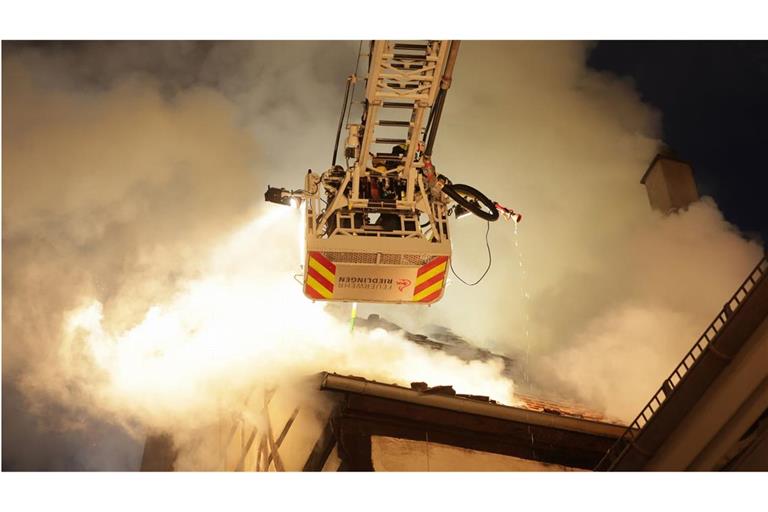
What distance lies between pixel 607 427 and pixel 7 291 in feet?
24.5

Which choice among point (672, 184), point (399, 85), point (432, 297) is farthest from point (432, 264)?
point (672, 184)

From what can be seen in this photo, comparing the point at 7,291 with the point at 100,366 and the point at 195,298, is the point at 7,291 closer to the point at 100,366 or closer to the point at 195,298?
the point at 100,366

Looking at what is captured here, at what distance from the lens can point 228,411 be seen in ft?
29.6

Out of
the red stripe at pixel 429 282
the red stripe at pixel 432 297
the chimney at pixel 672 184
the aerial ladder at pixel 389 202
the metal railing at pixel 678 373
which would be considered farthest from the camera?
the chimney at pixel 672 184

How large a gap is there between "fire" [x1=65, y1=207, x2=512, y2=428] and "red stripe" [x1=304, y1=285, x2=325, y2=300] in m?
1.87

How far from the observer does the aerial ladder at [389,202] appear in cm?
634

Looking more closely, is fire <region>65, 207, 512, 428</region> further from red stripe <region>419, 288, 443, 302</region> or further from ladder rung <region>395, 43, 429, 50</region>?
ladder rung <region>395, 43, 429, 50</region>

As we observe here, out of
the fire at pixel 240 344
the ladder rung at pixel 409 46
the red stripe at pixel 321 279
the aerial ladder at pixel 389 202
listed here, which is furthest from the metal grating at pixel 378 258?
the fire at pixel 240 344

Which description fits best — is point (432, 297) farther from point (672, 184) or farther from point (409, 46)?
point (672, 184)

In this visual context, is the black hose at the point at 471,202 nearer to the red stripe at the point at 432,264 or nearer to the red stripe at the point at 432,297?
the red stripe at the point at 432,264

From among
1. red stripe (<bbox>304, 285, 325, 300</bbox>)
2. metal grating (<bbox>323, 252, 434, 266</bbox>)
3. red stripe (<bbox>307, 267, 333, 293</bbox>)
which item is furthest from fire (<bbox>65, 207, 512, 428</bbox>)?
metal grating (<bbox>323, 252, 434, 266</bbox>)

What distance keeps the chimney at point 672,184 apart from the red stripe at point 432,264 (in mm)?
6473

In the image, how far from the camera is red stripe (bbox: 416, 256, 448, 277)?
6.59 metres

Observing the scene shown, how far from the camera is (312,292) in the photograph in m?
6.76
